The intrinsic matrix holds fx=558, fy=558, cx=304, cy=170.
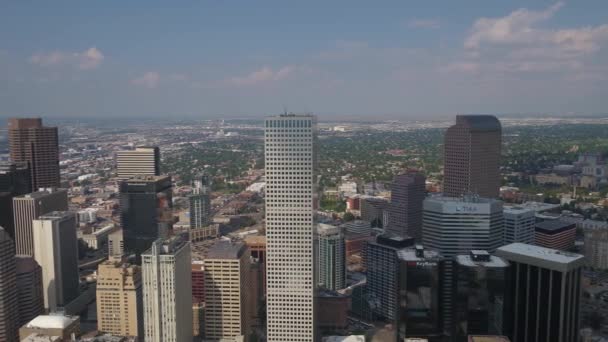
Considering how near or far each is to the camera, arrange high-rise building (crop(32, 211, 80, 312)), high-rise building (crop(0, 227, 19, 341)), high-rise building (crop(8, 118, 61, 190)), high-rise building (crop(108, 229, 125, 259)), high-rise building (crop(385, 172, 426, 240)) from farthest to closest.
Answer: high-rise building (crop(8, 118, 61, 190)) < high-rise building (crop(385, 172, 426, 240)) < high-rise building (crop(108, 229, 125, 259)) < high-rise building (crop(32, 211, 80, 312)) < high-rise building (crop(0, 227, 19, 341))

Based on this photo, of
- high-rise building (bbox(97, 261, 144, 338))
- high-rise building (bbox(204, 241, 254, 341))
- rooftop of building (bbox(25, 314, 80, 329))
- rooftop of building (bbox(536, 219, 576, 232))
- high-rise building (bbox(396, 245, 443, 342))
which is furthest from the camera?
rooftop of building (bbox(536, 219, 576, 232))

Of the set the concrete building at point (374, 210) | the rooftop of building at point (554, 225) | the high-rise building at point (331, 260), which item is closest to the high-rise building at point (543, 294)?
the high-rise building at point (331, 260)

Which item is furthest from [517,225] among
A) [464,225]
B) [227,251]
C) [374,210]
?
[374,210]

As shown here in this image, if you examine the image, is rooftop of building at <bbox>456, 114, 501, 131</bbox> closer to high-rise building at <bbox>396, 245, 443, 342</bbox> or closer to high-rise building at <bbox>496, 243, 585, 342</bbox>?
high-rise building at <bbox>496, 243, 585, 342</bbox>

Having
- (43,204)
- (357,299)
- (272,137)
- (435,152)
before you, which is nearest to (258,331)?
(357,299)

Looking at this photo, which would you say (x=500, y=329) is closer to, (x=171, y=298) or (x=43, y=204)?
(x=171, y=298)

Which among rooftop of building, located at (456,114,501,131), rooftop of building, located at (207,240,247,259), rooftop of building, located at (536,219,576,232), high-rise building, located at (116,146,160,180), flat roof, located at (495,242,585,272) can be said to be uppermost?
rooftop of building, located at (456,114,501,131)

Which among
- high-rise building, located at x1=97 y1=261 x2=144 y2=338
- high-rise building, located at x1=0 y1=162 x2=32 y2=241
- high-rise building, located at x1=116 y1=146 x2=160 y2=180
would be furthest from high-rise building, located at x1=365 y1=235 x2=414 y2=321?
high-rise building, located at x1=0 y1=162 x2=32 y2=241
